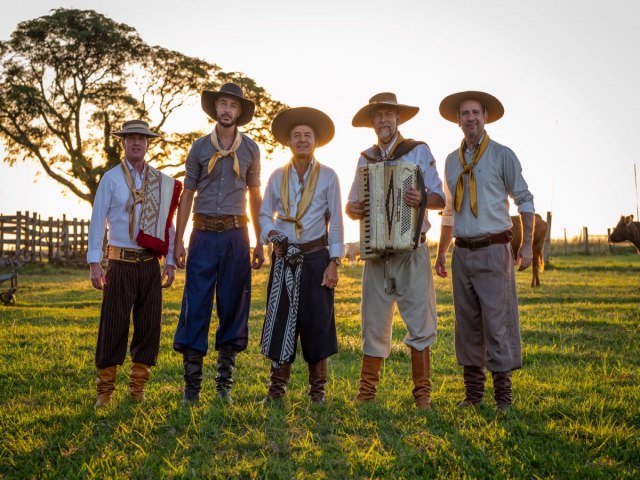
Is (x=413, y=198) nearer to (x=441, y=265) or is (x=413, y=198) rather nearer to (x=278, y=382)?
(x=441, y=265)

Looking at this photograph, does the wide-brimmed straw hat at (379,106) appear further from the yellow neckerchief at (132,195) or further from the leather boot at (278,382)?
the leather boot at (278,382)

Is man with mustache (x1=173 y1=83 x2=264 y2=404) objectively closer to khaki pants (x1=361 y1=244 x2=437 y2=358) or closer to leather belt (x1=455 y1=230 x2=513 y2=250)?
khaki pants (x1=361 y1=244 x2=437 y2=358)

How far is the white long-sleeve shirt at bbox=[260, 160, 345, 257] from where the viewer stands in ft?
17.7

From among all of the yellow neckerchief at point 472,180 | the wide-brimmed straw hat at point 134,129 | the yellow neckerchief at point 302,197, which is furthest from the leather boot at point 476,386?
the wide-brimmed straw hat at point 134,129

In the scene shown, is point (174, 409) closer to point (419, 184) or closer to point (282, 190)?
point (282, 190)

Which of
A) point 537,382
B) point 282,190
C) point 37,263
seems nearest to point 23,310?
point 282,190

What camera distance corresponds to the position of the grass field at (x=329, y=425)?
3.96m

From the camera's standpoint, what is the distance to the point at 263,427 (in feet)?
15.2

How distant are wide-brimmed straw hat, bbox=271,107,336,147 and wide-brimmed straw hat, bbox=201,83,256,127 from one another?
0.95 ft

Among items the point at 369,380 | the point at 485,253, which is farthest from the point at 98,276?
the point at 485,253

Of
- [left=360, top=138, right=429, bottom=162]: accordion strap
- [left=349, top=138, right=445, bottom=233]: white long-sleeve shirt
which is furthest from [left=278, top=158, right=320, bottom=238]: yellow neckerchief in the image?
[left=349, top=138, right=445, bottom=233]: white long-sleeve shirt

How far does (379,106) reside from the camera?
213 inches

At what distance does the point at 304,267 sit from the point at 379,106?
1485 mm

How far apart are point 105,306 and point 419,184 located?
278cm
